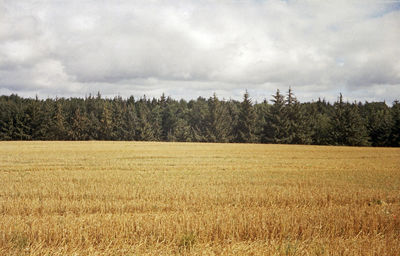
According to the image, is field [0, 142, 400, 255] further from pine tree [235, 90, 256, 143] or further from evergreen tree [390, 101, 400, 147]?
pine tree [235, 90, 256, 143]

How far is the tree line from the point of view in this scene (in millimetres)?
70625

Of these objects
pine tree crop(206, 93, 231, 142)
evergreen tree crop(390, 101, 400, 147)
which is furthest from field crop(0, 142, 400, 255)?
pine tree crop(206, 93, 231, 142)

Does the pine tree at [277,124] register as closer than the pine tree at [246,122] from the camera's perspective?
Yes

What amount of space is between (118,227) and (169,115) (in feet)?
326

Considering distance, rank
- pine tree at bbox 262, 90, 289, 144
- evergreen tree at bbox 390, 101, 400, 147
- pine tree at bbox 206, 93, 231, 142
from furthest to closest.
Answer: pine tree at bbox 206, 93, 231, 142
pine tree at bbox 262, 90, 289, 144
evergreen tree at bbox 390, 101, 400, 147

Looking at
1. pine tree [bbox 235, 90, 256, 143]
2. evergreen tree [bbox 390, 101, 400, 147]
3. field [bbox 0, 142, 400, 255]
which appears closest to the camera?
field [bbox 0, 142, 400, 255]

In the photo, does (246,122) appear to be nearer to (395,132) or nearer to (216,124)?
(216,124)

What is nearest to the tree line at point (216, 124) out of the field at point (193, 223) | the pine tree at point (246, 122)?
the pine tree at point (246, 122)

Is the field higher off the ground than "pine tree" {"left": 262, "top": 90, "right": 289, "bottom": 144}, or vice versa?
"pine tree" {"left": 262, "top": 90, "right": 289, "bottom": 144}

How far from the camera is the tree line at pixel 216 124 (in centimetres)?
7062

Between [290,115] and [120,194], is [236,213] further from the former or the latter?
[290,115]

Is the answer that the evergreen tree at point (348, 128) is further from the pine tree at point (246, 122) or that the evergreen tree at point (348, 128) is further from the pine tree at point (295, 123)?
the pine tree at point (246, 122)

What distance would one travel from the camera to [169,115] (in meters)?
106

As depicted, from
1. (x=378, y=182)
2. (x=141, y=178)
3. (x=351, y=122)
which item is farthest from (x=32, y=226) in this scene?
(x=351, y=122)
